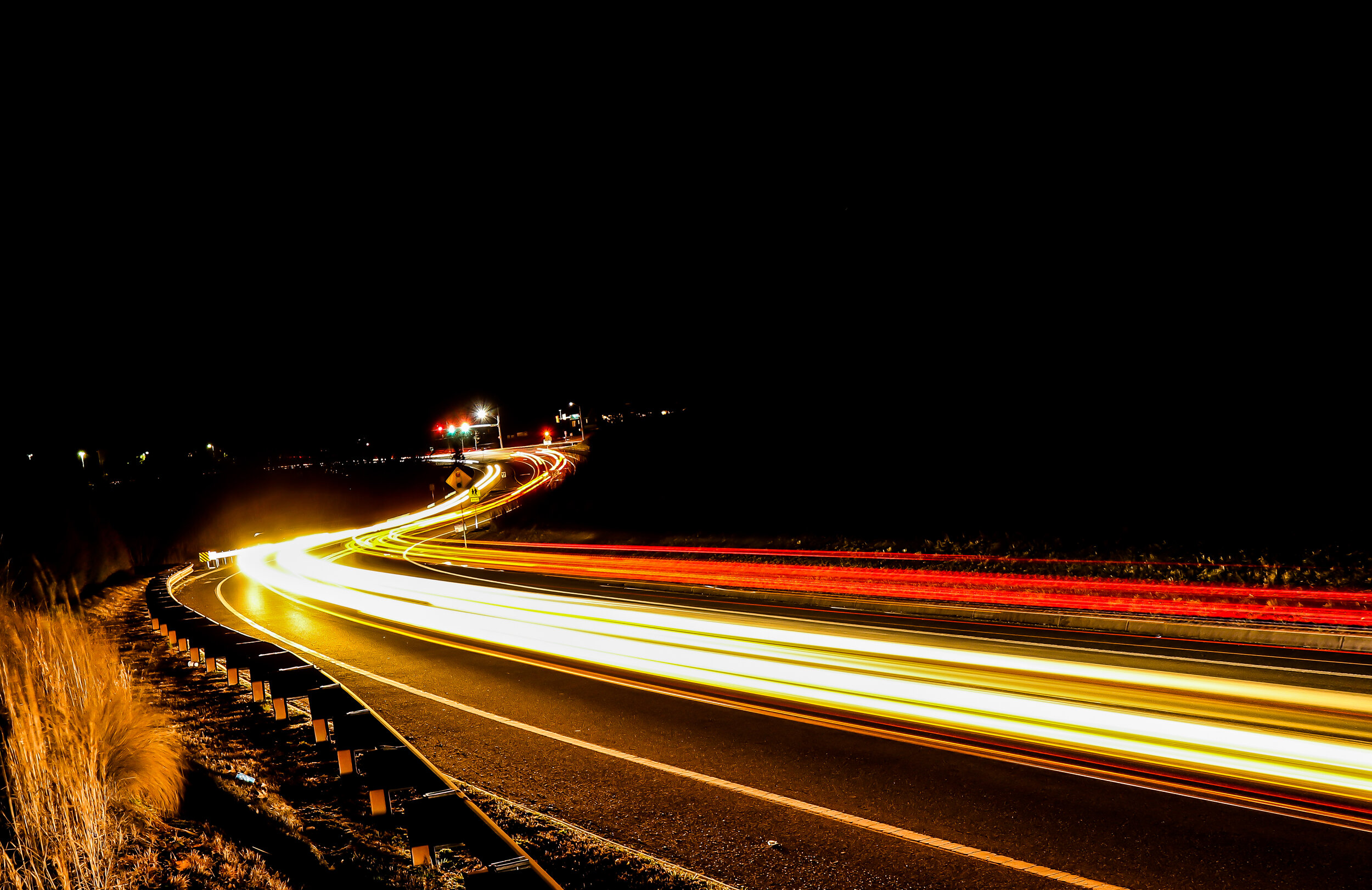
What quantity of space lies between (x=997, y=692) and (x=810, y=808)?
3018 millimetres

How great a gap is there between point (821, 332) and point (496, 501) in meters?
31.6

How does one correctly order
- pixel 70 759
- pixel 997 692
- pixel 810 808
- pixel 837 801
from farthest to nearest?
pixel 997 692 → pixel 837 801 → pixel 810 808 → pixel 70 759

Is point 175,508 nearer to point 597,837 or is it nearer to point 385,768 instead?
point 385,768

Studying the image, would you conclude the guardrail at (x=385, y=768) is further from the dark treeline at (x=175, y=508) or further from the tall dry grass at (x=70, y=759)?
the dark treeline at (x=175, y=508)

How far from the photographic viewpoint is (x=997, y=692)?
8258 millimetres

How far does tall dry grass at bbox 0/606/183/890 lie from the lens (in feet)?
13.2

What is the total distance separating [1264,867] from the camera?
15.9 feet

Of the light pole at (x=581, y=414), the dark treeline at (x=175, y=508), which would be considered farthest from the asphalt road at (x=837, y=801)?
the light pole at (x=581, y=414)

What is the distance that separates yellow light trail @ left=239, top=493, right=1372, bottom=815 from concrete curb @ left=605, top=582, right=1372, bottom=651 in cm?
307

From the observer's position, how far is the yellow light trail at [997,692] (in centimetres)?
621

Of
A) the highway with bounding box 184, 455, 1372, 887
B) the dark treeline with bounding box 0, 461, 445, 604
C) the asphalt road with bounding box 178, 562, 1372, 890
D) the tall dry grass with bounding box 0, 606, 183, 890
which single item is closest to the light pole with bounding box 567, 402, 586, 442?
the dark treeline with bounding box 0, 461, 445, 604

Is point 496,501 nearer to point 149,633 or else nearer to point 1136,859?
point 149,633

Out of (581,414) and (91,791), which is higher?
(581,414)

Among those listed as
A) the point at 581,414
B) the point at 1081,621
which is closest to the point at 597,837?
the point at 1081,621
